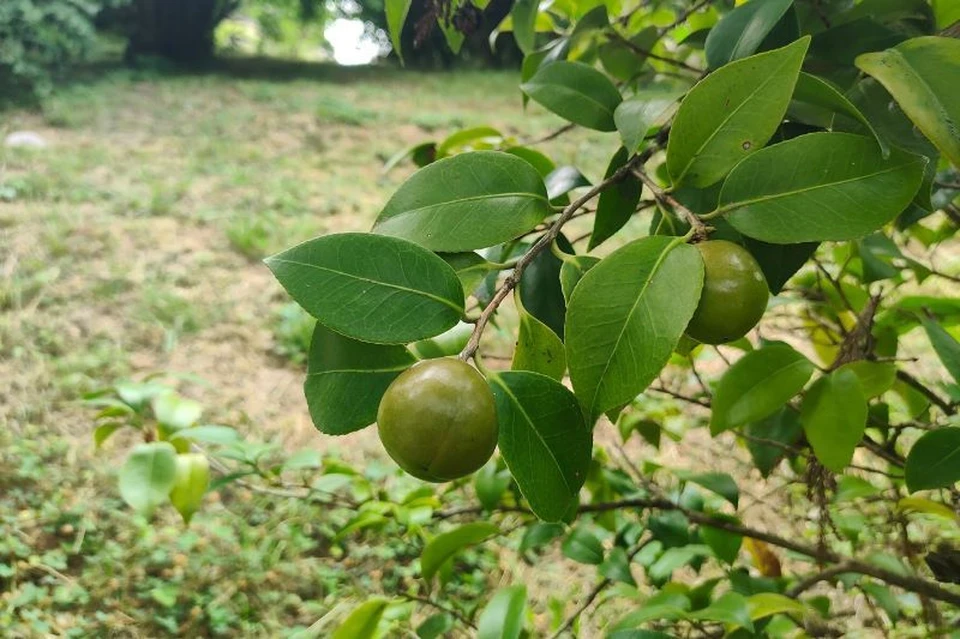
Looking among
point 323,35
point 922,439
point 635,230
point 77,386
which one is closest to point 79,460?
point 77,386

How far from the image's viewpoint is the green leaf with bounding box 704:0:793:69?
0.47 meters

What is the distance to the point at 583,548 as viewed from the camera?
34.8 inches

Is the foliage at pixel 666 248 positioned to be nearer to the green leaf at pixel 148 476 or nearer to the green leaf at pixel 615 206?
the green leaf at pixel 615 206

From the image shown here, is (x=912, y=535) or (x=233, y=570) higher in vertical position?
(x=912, y=535)

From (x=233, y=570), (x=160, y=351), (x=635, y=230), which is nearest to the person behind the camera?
(x=233, y=570)

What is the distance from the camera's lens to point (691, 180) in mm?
439

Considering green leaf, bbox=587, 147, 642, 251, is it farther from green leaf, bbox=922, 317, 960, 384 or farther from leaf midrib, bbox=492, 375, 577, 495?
green leaf, bbox=922, 317, 960, 384

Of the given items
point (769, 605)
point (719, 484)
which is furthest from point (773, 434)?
point (769, 605)

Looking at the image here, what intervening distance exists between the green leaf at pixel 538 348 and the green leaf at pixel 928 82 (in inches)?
8.7

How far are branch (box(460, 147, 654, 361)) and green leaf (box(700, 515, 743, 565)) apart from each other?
1.67 feet

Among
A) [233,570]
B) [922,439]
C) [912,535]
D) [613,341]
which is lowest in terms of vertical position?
[233,570]

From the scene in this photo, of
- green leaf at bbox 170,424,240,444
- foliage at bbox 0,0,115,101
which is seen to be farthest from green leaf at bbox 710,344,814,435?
foliage at bbox 0,0,115,101

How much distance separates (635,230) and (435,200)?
2668mm

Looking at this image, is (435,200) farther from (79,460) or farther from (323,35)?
(323,35)
